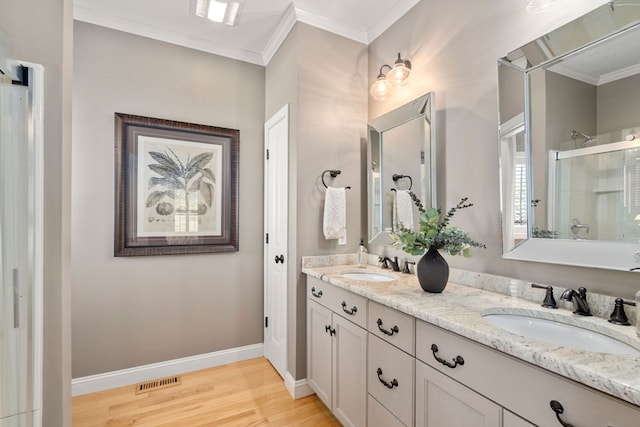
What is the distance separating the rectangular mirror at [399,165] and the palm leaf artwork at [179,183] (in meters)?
1.43

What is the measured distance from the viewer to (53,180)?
1258 mm

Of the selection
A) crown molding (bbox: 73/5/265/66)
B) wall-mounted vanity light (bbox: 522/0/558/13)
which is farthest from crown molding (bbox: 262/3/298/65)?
wall-mounted vanity light (bbox: 522/0/558/13)

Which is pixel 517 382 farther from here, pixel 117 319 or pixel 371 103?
pixel 117 319

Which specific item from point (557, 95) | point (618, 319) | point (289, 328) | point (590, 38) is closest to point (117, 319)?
point (289, 328)

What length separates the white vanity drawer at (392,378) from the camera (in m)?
1.20

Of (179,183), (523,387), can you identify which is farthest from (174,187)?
(523,387)

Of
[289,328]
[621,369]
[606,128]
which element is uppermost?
[606,128]

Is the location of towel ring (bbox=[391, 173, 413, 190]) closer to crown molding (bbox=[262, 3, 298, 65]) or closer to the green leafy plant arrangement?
the green leafy plant arrangement

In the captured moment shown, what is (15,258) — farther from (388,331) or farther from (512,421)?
(512,421)

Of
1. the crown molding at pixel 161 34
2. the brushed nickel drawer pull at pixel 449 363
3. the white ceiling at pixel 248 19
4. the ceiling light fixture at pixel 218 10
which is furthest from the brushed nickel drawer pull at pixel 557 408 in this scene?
the crown molding at pixel 161 34

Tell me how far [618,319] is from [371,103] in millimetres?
2016

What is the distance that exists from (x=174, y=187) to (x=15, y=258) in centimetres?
140

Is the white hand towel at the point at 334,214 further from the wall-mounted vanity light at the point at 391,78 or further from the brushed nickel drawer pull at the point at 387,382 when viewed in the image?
the brushed nickel drawer pull at the point at 387,382

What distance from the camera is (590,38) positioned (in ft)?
3.67
